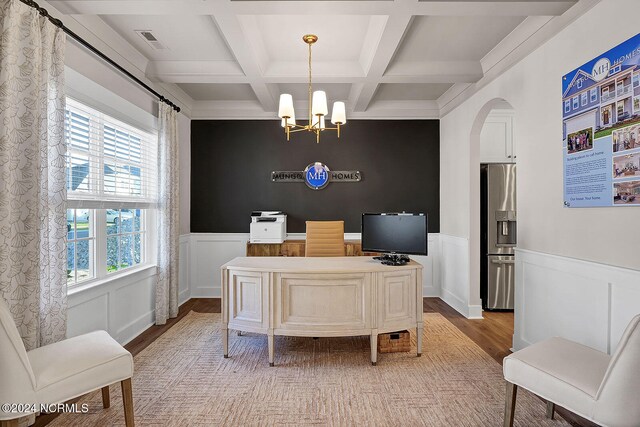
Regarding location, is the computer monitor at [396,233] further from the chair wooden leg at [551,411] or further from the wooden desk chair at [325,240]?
the chair wooden leg at [551,411]

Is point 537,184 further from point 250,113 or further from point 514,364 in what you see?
point 250,113

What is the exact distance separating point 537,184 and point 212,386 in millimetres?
2990

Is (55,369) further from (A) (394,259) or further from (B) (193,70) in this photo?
(B) (193,70)

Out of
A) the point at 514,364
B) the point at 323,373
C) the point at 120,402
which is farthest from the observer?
the point at 323,373

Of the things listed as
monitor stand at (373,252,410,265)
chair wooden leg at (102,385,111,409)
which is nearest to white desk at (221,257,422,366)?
monitor stand at (373,252,410,265)

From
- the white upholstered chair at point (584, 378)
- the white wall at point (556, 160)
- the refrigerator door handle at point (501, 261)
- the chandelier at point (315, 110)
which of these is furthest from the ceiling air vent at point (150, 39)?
the refrigerator door handle at point (501, 261)

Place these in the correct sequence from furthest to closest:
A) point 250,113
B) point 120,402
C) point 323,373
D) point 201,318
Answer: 1. point 250,113
2. point 201,318
3. point 323,373
4. point 120,402

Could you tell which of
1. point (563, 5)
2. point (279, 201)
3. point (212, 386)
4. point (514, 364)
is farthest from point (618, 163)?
point (279, 201)

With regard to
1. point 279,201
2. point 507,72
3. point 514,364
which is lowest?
point 514,364

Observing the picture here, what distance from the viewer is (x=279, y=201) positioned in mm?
5418

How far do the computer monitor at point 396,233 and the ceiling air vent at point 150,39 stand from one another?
8.32 ft

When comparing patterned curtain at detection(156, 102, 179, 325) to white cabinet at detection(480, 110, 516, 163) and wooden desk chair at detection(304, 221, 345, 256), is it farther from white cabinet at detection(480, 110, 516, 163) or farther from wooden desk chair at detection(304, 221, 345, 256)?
white cabinet at detection(480, 110, 516, 163)

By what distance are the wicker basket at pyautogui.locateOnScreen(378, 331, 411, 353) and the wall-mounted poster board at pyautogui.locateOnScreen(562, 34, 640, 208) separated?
1695 mm

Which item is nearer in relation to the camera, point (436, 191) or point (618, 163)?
point (618, 163)
